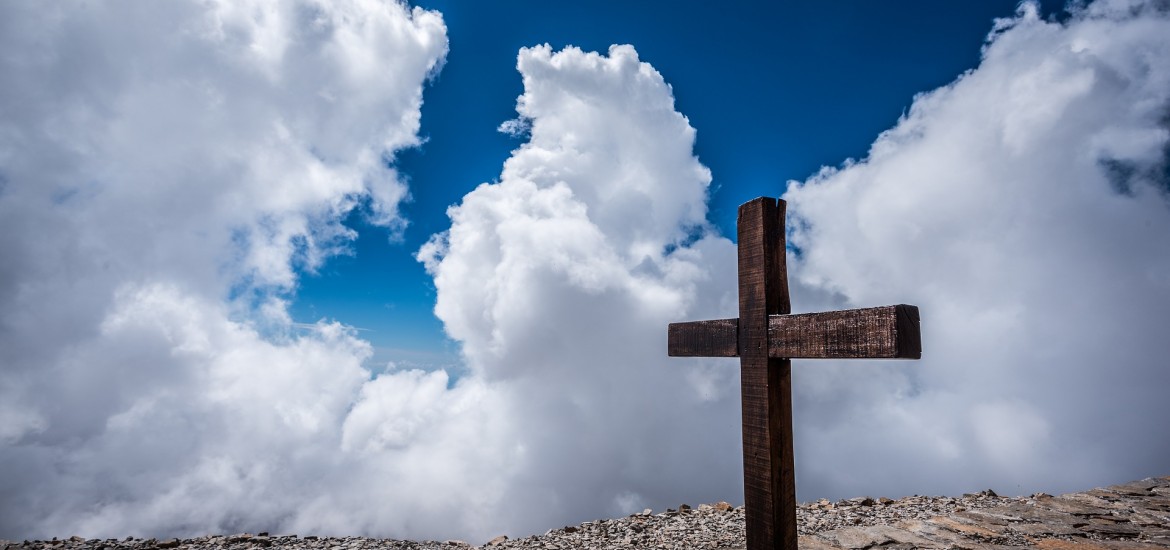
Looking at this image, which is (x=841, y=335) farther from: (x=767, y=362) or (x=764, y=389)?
(x=764, y=389)

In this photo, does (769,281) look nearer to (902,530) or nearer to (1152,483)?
(902,530)

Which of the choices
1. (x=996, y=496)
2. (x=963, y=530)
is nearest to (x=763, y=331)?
(x=963, y=530)

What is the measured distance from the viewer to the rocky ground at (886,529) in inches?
233

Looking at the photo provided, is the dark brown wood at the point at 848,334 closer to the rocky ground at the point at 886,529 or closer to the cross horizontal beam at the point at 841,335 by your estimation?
the cross horizontal beam at the point at 841,335

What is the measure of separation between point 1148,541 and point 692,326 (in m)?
5.73

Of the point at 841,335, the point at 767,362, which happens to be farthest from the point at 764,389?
the point at 841,335

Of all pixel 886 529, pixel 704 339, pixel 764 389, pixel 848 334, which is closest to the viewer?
pixel 848 334

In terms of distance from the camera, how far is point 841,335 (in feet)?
12.3

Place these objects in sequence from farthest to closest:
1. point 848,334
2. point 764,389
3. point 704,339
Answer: point 704,339
point 764,389
point 848,334

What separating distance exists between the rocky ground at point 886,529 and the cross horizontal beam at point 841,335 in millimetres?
3213

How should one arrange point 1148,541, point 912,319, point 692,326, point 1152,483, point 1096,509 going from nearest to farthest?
1. point 912,319
2. point 692,326
3. point 1148,541
4. point 1096,509
5. point 1152,483

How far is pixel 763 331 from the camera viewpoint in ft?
14.0

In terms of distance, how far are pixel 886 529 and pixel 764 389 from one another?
391 centimetres

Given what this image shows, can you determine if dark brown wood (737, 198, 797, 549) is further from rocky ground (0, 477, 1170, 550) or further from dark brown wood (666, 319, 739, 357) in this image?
rocky ground (0, 477, 1170, 550)
